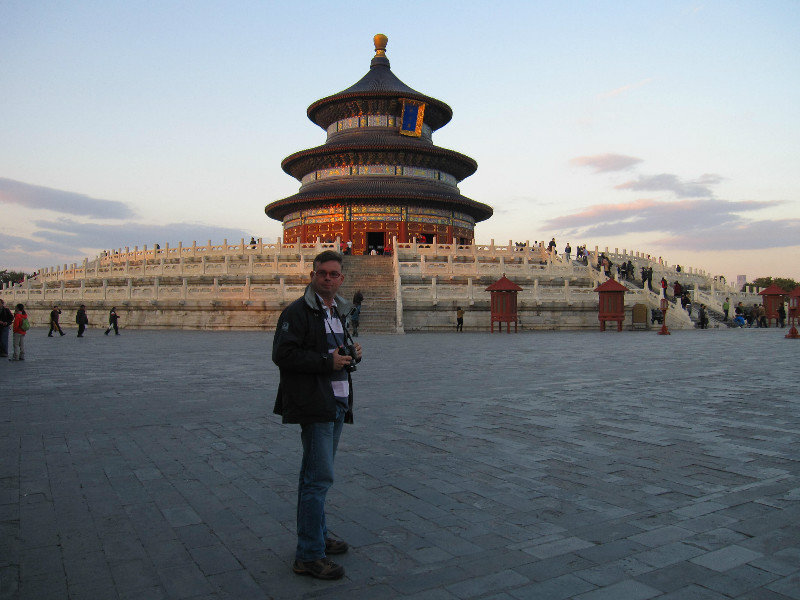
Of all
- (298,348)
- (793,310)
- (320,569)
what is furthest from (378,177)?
(320,569)

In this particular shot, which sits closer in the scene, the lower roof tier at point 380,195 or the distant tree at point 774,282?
the lower roof tier at point 380,195

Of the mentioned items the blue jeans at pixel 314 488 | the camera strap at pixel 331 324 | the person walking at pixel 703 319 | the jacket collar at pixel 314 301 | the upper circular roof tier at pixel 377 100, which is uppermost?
the upper circular roof tier at pixel 377 100

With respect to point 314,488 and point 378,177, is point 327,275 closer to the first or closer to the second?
point 314,488

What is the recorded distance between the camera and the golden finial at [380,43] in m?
49.8

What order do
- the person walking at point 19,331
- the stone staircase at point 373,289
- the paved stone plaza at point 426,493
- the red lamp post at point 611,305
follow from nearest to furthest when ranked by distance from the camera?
the paved stone plaza at point 426,493
the person walking at point 19,331
the stone staircase at point 373,289
the red lamp post at point 611,305

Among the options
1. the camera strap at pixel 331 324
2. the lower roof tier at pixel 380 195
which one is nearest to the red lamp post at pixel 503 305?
the lower roof tier at pixel 380 195

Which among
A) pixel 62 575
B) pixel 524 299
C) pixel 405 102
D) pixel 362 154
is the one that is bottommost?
pixel 62 575

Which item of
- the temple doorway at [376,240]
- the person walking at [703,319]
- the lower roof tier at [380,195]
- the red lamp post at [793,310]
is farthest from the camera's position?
the temple doorway at [376,240]

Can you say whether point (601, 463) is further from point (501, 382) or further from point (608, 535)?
point (501, 382)

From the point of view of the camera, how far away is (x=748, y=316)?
3478 centimetres

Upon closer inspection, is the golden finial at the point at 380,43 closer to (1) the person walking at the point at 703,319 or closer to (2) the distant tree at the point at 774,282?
(1) the person walking at the point at 703,319

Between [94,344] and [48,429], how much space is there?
Result: 13.8 meters

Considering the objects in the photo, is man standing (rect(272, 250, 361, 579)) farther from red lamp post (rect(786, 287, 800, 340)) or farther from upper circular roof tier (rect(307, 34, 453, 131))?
upper circular roof tier (rect(307, 34, 453, 131))

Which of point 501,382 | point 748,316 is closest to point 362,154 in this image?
point 748,316
